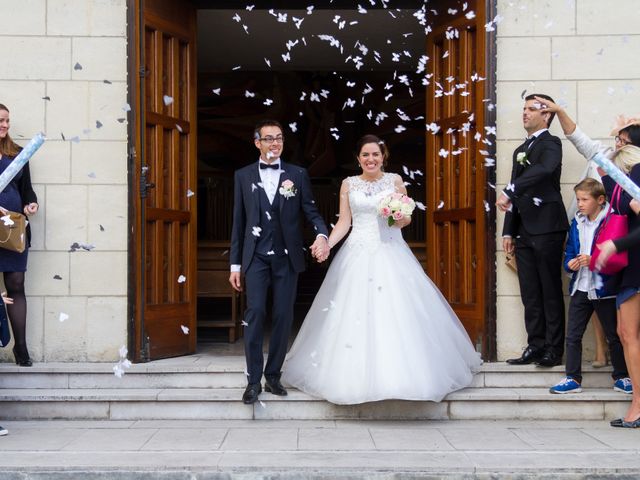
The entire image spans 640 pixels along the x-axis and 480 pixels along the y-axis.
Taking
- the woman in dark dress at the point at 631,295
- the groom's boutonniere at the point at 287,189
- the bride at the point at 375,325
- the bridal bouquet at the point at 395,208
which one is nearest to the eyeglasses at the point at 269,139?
the groom's boutonniere at the point at 287,189

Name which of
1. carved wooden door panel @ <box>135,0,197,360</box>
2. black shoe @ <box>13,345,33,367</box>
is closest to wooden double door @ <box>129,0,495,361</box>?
carved wooden door panel @ <box>135,0,197,360</box>

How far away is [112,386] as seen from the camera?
21.4 feet

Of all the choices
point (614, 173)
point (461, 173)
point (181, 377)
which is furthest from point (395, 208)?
point (181, 377)

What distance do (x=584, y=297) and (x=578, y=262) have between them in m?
0.28

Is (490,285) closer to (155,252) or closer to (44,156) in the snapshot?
(155,252)

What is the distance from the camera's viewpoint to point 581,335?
6250 mm

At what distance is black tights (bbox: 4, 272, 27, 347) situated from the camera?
6609mm

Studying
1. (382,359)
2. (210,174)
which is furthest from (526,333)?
(210,174)

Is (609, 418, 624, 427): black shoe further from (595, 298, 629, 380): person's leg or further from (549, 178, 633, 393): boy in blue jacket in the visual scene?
(595, 298, 629, 380): person's leg

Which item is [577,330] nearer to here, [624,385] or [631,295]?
[624,385]

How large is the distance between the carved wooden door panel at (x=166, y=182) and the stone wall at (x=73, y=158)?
22cm

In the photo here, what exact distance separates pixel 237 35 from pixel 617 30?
4.88m

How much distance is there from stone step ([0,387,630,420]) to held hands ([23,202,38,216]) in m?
1.42

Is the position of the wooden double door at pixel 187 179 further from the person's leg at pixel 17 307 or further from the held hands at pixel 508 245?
the person's leg at pixel 17 307
